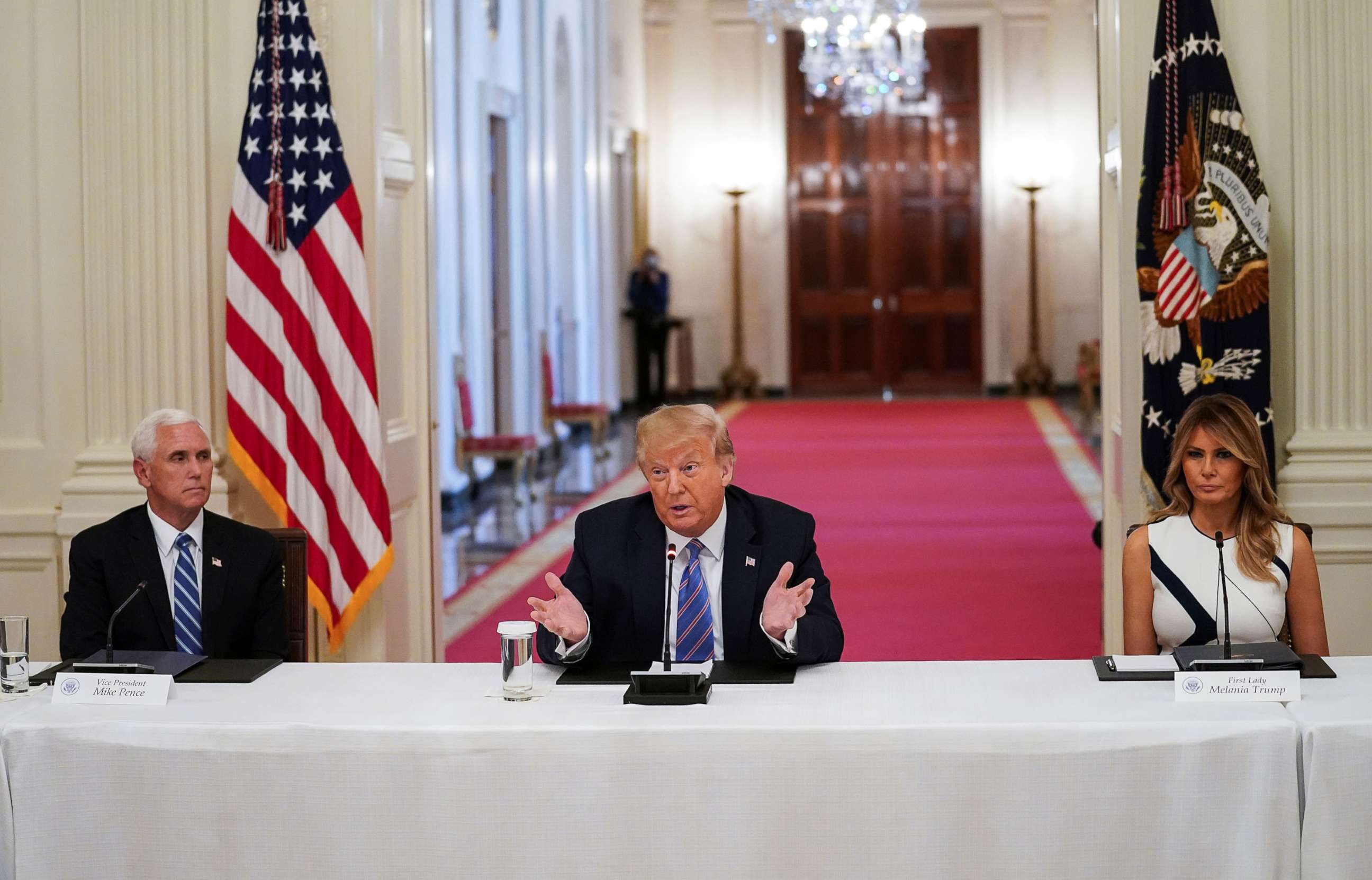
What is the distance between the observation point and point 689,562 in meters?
3.45

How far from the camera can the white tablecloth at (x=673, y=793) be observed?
8.64ft

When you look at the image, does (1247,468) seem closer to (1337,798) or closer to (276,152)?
(1337,798)

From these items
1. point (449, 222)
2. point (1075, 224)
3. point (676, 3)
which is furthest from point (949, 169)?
point (449, 222)

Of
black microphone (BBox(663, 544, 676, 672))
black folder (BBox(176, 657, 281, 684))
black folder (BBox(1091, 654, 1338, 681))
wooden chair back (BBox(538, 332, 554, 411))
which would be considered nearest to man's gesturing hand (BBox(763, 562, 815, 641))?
black microphone (BBox(663, 544, 676, 672))

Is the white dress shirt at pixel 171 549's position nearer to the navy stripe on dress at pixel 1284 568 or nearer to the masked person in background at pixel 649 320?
the navy stripe on dress at pixel 1284 568

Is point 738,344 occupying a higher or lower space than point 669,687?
higher

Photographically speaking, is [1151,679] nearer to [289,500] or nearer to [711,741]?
[711,741]

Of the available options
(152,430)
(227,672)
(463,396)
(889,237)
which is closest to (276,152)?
(152,430)

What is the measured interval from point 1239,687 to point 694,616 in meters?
1.14

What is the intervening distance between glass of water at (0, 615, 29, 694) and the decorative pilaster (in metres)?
1.98

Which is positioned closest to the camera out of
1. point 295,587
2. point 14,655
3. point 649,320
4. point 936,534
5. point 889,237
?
point 14,655

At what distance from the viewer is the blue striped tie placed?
12.4 ft

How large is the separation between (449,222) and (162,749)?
8.92m

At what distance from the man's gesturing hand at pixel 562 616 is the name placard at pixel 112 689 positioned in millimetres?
704
